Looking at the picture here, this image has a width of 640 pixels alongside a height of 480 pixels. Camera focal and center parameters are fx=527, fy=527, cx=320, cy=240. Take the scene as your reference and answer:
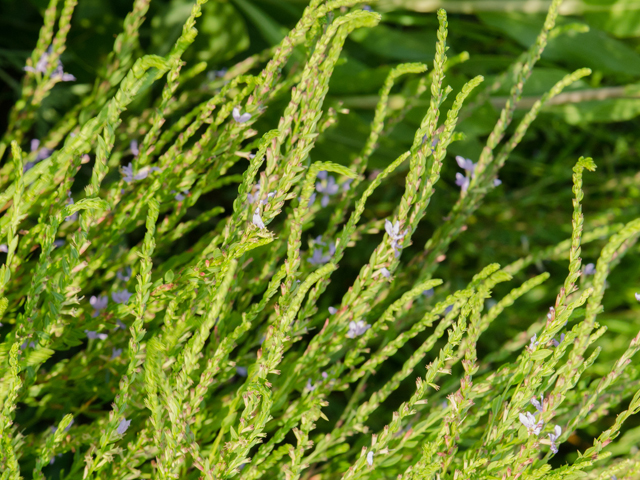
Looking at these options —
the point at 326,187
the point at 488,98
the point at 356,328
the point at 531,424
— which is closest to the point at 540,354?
the point at 531,424

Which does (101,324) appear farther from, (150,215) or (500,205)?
(500,205)

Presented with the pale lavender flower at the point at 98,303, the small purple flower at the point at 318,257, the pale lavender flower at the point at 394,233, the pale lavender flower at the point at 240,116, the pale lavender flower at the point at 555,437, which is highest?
the pale lavender flower at the point at 240,116

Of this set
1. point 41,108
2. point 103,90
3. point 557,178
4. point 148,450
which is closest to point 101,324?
point 148,450

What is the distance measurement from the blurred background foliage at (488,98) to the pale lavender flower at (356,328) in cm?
31

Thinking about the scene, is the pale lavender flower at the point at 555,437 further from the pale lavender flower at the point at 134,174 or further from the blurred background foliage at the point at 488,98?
the pale lavender flower at the point at 134,174

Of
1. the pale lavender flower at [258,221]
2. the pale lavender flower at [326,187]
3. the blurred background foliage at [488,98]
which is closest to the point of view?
the pale lavender flower at [258,221]

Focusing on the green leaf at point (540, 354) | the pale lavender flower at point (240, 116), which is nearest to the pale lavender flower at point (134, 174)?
the pale lavender flower at point (240, 116)

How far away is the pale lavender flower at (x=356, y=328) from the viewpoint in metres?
0.51

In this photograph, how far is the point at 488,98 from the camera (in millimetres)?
709

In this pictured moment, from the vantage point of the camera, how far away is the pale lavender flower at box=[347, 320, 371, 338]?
51 cm

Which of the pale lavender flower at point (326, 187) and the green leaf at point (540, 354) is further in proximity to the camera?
the pale lavender flower at point (326, 187)

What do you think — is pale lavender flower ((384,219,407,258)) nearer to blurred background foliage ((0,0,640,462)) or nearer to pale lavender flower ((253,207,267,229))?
pale lavender flower ((253,207,267,229))

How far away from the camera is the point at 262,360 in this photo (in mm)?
422

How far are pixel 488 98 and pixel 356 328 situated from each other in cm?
39
